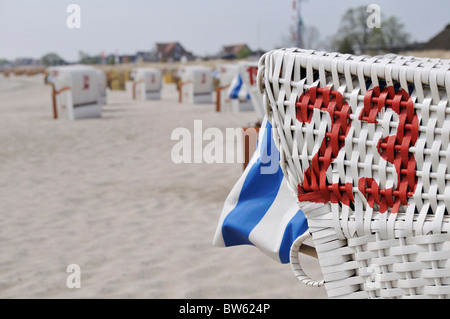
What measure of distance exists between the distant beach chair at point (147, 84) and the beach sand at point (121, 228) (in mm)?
9289

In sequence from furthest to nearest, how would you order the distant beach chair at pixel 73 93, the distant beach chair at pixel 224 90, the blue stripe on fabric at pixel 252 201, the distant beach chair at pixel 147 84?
1. the distant beach chair at pixel 147 84
2. the distant beach chair at pixel 224 90
3. the distant beach chair at pixel 73 93
4. the blue stripe on fabric at pixel 252 201

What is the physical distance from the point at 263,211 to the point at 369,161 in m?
0.40

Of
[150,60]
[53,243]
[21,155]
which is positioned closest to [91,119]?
[21,155]

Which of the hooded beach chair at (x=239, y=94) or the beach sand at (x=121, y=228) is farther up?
the hooded beach chair at (x=239, y=94)

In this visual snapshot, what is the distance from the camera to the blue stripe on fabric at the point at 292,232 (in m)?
1.23

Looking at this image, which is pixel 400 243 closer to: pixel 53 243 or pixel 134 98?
pixel 53 243

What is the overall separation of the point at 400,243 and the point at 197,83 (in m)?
15.4

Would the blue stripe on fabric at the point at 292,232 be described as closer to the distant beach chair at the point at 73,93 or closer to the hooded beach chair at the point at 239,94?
the hooded beach chair at the point at 239,94

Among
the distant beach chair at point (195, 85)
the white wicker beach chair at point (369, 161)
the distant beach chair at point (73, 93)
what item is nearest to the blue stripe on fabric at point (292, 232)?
the white wicker beach chair at point (369, 161)

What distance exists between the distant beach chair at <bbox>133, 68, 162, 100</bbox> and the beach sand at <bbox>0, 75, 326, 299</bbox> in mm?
9289

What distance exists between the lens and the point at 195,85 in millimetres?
16047

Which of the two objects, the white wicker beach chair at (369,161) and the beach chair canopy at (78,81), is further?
the beach chair canopy at (78,81)

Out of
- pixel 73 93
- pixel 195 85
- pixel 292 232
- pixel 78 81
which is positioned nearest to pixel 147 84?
pixel 195 85

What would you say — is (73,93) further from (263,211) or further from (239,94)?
(263,211)
